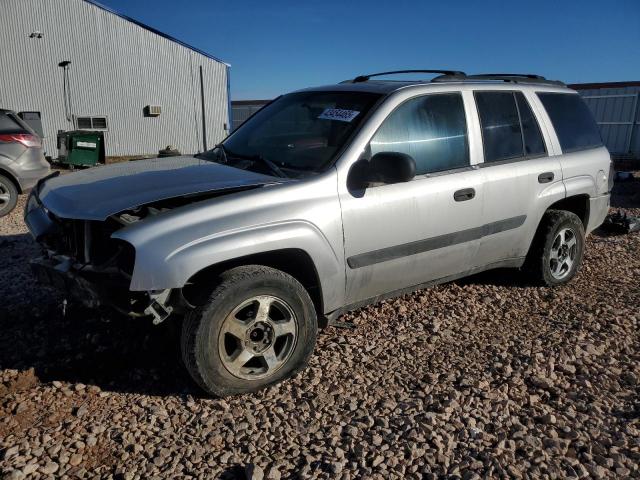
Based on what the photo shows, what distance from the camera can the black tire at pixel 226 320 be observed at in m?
2.90

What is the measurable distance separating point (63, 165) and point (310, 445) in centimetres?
1636

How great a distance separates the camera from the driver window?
3.66 meters

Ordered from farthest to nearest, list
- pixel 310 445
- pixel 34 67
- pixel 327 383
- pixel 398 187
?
pixel 34 67 → pixel 398 187 → pixel 327 383 → pixel 310 445

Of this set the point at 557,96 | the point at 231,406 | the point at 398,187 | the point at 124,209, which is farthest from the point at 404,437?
the point at 557,96

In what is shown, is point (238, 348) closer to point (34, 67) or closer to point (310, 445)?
point (310, 445)

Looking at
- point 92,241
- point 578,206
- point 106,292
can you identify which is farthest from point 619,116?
point 106,292

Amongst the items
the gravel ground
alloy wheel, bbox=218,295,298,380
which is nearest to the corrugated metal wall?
the gravel ground

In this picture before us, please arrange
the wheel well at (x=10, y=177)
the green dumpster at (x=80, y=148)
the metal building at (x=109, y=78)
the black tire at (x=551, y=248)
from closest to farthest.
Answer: the black tire at (x=551, y=248) < the wheel well at (x=10, y=177) < the green dumpster at (x=80, y=148) < the metal building at (x=109, y=78)

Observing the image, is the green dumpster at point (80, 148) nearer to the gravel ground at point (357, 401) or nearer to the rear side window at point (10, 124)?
the rear side window at point (10, 124)

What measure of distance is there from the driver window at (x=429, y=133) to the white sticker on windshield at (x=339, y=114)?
0.24 m

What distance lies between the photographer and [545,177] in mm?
4570

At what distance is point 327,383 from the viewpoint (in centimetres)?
334

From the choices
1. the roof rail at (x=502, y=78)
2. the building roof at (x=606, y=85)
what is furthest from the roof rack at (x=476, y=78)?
the building roof at (x=606, y=85)

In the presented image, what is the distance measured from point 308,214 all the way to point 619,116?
19.2 meters
